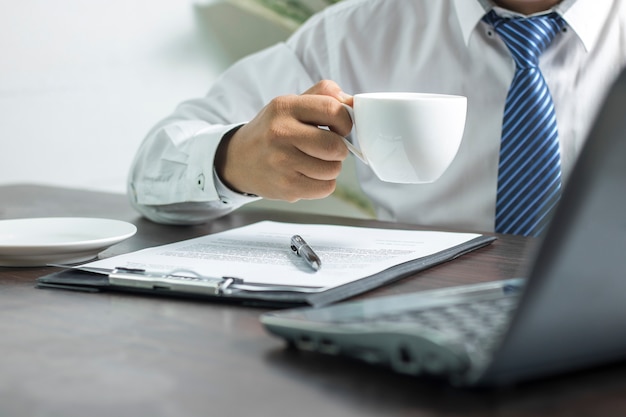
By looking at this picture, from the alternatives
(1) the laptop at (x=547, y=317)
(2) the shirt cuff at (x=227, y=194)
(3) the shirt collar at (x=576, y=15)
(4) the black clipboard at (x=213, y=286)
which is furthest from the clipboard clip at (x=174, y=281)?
(3) the shirt collar at (x=576, y=15)

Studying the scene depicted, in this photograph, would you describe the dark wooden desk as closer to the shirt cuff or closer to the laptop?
the laptop

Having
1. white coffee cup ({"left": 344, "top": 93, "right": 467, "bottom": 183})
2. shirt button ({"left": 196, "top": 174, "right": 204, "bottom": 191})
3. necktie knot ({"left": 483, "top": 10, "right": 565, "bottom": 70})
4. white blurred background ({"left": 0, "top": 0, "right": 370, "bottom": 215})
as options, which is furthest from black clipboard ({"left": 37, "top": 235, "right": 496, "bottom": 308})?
white blurred background ({"left": 0, "top": 0, "right": 370, "bottom": 215})

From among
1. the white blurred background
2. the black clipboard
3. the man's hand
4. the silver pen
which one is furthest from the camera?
the white blurred background

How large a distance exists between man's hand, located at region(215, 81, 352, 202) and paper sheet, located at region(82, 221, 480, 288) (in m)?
0.06

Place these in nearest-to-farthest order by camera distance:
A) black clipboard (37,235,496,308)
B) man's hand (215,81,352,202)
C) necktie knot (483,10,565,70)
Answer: black clipboard (37,235,496,308) → man's hand (215,81,352,202) → necktie knot (483,10,565,70)

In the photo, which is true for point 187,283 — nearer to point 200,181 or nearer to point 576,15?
point 200,181

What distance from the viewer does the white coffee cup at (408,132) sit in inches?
31.2

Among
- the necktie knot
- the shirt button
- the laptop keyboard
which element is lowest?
the shirt button

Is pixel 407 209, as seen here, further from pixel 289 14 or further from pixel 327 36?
pixel 289 14

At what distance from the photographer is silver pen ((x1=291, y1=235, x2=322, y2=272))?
77 cm

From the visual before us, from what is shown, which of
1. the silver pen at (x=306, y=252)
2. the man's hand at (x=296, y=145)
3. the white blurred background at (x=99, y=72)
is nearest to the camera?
the silver pen at (x=306, y=252)

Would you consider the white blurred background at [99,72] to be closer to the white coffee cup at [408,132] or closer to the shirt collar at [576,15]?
the shirt collar at [576,15]

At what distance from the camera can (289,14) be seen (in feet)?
7.19

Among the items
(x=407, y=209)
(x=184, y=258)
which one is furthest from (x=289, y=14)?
(x=184, y=258)
